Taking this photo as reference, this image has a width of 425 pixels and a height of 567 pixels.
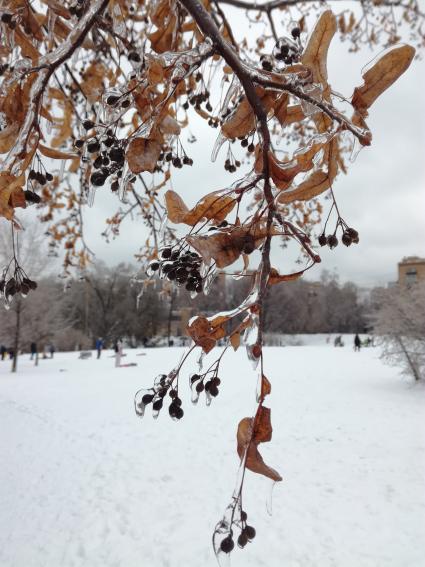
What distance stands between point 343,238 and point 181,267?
0.50 meters

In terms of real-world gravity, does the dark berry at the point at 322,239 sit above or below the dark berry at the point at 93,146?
below

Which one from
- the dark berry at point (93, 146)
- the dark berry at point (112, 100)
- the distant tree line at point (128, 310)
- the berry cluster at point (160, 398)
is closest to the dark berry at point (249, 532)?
the berry cluster at point (160, 398)

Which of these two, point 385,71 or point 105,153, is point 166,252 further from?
point 385,71

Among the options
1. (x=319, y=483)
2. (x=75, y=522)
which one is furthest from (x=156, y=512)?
(x=319, y=483)

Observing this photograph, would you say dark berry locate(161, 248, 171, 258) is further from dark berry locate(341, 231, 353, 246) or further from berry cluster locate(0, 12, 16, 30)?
berry cluster locate(0, 12, 16, 30)

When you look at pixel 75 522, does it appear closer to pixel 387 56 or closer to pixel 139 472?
pixel 139 472

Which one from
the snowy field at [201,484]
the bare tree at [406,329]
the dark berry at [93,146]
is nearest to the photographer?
the dark berry at [93,146]

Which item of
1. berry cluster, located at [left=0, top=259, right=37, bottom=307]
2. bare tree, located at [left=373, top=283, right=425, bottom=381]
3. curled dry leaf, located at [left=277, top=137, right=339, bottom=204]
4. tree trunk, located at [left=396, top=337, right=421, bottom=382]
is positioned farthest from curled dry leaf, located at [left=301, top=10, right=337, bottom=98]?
tree trunk, located at [left=396, top=337, right=421, bottom=382]

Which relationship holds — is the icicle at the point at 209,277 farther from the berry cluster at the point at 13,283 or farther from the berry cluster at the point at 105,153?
the berry cluster at the point at 13,283

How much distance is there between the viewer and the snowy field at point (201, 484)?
4.50 meters

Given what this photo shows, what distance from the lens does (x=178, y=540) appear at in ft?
15.4

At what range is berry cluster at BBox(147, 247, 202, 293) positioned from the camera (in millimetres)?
1201

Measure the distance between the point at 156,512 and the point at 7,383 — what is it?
40.9ft

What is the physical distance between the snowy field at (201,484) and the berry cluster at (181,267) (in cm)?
423
